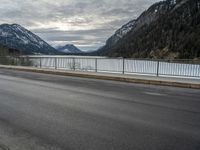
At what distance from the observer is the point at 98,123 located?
562cm

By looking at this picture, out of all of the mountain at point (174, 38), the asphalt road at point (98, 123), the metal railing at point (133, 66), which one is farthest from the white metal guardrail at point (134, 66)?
the mountain at point (174, 38)

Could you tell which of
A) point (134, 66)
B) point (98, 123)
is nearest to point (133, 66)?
point (134, 66)

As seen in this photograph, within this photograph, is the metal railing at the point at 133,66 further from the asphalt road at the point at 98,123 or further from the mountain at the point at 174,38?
the mountain at the point at 174,38

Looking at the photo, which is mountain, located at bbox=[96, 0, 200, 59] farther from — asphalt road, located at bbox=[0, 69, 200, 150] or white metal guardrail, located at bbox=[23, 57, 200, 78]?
asphalt road, located at bbox=[0, 69, 200, 150]

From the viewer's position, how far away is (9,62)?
107 ft

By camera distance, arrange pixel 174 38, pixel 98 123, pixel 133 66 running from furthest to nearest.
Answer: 1. pixel 174 38
2. pixel 133 66
3. pixel 98 123

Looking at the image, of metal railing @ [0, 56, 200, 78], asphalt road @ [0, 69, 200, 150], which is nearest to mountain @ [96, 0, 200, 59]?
metal railing @ [0, 56, 200, 78]

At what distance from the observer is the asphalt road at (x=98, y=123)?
14.4 ft

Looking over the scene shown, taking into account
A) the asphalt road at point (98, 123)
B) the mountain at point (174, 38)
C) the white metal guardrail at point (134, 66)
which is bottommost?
the asphalt road at point (98, 123)

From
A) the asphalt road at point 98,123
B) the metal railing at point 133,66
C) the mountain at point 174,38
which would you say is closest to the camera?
A: the asphalt road at point 98,123

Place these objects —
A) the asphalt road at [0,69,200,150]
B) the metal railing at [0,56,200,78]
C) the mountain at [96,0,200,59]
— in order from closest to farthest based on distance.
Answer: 1. the asphalt road at [0,69,200,150]
2. the metal railing at [0,56,200,78]
3. the mountain at [96,0,200,59]

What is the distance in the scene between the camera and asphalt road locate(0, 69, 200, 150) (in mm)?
4383

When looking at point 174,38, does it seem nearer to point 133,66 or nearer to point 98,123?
point 133,66

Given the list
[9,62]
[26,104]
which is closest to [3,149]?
[26,104]
